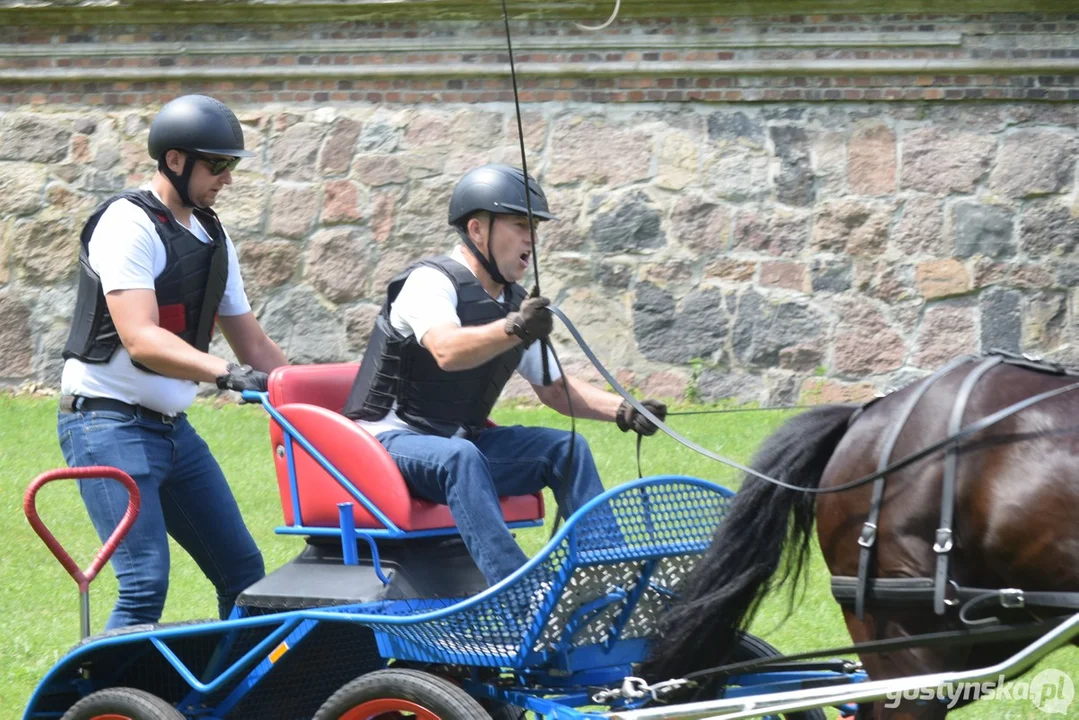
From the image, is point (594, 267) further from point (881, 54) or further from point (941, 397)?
point (941, 397)

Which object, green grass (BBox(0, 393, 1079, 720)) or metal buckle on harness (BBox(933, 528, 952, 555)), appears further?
green grass (BBox(0, 393, 1079, 720))

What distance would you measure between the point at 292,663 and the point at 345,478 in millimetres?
604

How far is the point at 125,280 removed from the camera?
4.14 meters

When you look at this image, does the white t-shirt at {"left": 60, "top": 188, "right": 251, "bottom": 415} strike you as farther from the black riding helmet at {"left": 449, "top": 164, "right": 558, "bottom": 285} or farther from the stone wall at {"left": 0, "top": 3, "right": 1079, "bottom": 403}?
the stone wall at {"left": 0, "top": 3, "right": 1079, "bottom": 403}

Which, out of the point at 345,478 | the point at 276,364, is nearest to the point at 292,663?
the point at 345,478

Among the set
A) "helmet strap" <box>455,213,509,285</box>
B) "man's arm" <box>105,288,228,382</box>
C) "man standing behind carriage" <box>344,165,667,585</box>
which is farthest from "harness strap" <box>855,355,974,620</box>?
"man's arm" <box>105,288,228,382</box>

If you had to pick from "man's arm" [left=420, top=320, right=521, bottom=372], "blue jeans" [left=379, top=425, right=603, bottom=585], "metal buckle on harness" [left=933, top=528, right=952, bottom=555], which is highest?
"man's arm" [left=420, top=320, right=521, bottom=372]

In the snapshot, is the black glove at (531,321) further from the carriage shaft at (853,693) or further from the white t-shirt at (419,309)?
the carriage shaft at (853,693)

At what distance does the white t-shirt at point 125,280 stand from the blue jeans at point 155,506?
0.24ft

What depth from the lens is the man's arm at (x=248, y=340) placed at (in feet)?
15.8

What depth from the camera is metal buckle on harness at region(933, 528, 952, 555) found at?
3.35m

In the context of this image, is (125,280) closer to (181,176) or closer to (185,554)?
(181,176)

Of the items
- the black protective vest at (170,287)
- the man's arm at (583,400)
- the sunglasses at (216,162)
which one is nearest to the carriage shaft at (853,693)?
the man's arm at (583,400)

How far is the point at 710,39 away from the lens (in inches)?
347
